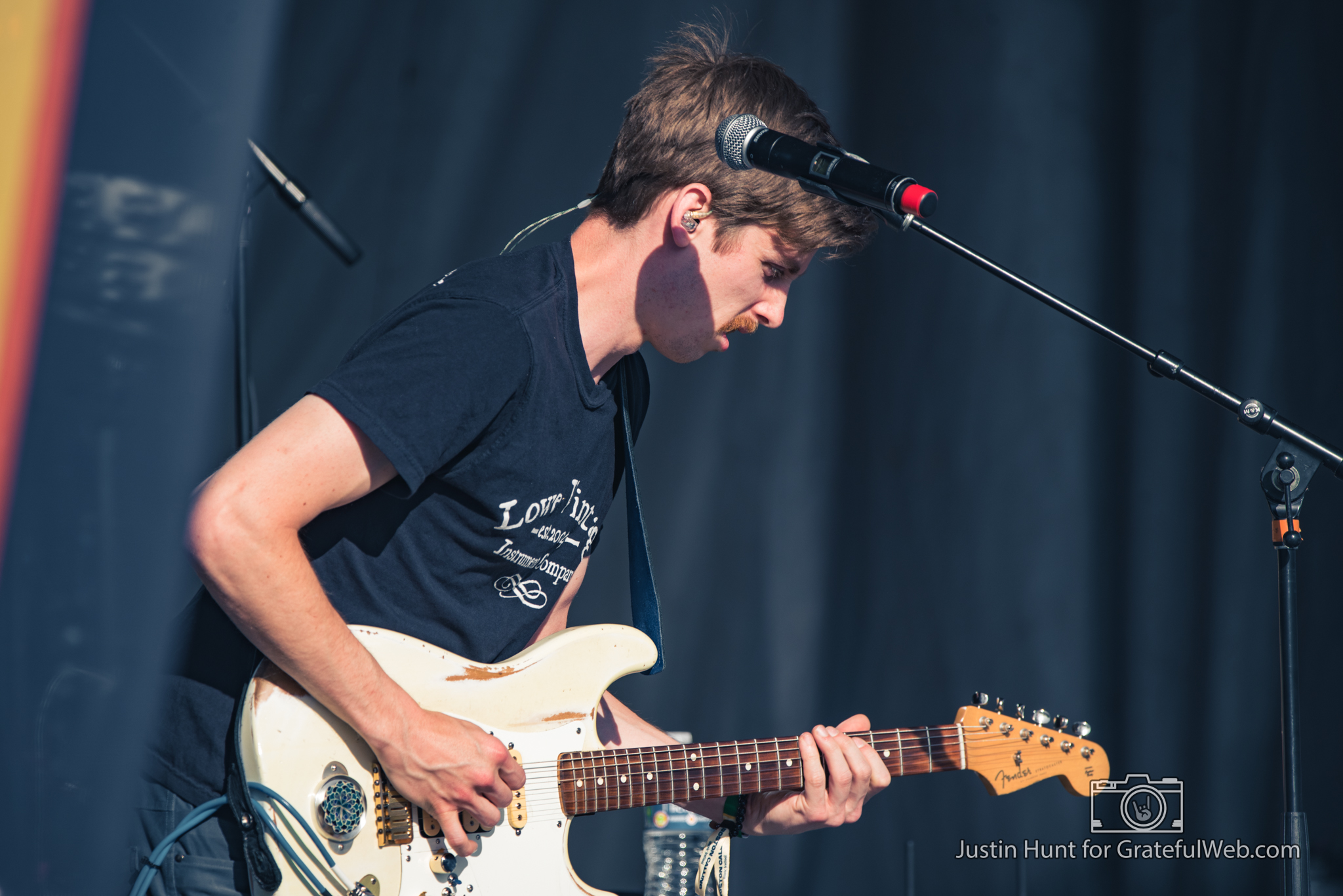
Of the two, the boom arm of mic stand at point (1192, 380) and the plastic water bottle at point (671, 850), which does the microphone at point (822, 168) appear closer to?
the boom arm of mic stand at point (1192, 380)

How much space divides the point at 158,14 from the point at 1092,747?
6.15ft

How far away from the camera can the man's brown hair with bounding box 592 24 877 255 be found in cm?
161

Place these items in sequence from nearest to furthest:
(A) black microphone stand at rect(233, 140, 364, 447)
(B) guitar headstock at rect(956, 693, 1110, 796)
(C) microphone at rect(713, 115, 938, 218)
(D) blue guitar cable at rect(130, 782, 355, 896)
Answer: (C) microphone at rect(713, 115, 938, 218) < (D) blue guitar cable at rect(130, 782, 355, 896) < (B) guitar headstock at rect(956, 693, 1110, 796) < (A) black microphone stand at rect(233, 140, 364, 447)

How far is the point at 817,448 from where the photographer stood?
2.83 metres

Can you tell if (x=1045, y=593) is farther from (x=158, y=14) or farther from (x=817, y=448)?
(x=158, y=14)

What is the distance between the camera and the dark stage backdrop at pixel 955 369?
2.59 metres

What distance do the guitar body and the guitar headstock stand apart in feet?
2.09

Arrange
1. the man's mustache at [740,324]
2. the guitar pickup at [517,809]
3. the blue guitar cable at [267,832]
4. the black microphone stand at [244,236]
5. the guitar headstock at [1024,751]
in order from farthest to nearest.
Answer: the black microphone stand at [244,236]
the guitar headstock at [1024,751]
the man's mustache at [740,324]
the guitar pickup at [517,809]
the blue guitar cable at [267,832]

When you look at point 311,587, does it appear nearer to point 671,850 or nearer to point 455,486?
point 455,486

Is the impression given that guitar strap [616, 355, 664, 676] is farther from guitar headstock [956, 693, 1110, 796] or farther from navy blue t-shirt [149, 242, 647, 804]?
guitar headstock [956, 693, 1110, 796]

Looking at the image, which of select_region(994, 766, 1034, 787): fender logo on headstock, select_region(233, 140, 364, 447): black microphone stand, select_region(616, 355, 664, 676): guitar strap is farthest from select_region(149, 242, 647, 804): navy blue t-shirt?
select_region(994, 766, 1034, 787): fender logo on headstock

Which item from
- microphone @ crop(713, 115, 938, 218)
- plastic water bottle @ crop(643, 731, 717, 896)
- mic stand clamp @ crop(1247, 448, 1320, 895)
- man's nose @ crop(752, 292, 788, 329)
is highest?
microphone @ crop(713, 115, 938, 218)

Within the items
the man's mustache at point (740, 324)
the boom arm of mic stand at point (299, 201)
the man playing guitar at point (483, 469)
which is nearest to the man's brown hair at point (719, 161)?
the man playing guitar at point (483, 469)

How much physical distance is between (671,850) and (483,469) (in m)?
1.69
